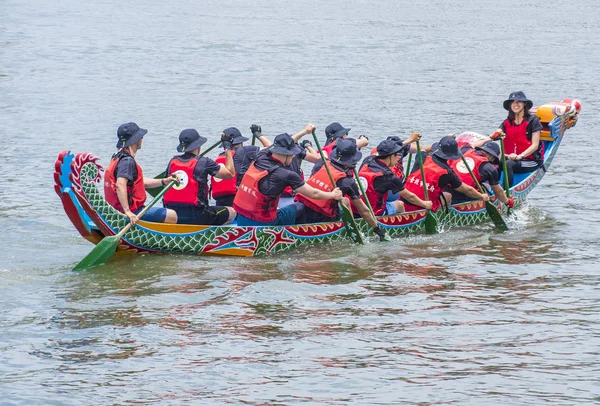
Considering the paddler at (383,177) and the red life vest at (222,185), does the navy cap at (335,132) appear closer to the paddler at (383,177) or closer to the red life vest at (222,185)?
the paddler at (383,177)

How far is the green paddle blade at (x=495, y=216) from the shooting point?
18125 mm

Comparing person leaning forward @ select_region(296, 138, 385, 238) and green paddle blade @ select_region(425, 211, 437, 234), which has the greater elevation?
person leaning forward @ select_region(296, 138, 385, 238)

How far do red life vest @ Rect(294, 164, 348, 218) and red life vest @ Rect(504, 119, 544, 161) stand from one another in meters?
5.27

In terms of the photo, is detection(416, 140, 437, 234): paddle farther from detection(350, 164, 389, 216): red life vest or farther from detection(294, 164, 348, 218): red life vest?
detection(294, 164, 348, 218): red life vest

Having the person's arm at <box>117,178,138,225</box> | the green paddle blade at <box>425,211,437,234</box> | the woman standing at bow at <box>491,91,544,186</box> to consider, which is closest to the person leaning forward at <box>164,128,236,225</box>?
the person's arm at <box>117,178,138,225</box>

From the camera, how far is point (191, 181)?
1531 centimetres

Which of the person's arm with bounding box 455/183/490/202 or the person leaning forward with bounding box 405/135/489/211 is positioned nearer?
the person leaning forward with bounding box 405/135/489/211

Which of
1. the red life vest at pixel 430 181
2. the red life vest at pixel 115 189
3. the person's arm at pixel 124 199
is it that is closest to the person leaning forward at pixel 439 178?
the red life vest at pixel 430 181

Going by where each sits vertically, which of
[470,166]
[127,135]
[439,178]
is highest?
[127,135]

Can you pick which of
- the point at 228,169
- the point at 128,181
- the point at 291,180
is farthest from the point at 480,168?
the point at 128,181

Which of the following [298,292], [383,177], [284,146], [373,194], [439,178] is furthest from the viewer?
[439,178]

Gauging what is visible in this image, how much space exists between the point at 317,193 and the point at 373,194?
4.86ft

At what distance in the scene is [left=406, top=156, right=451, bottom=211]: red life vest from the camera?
57.1ft

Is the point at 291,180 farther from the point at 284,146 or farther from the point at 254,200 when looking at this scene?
the point at 254,200
